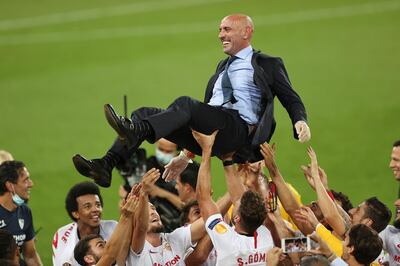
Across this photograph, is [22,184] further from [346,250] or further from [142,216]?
[346,250]

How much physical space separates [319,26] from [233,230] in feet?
42.6

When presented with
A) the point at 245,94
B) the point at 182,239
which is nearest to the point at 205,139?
the point at 245,94

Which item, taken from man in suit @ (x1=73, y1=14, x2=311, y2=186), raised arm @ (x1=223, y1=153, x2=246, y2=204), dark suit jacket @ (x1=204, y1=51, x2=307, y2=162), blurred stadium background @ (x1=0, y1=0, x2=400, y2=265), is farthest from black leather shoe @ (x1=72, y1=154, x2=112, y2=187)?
blurred stadium background @ (x1=0, y1=0, x2=400, y2=265)

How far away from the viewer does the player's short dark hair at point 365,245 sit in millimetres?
8602

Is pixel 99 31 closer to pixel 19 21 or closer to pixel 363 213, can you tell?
pixel 19 21

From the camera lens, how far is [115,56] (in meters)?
21.0

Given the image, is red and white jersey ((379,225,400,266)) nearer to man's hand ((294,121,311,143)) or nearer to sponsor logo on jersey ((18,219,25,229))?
man's hand ((294,121,311,143))

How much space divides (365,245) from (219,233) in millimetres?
1206

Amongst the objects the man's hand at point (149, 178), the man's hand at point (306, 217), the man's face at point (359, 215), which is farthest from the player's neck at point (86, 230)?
the man's face at point (359, 215)

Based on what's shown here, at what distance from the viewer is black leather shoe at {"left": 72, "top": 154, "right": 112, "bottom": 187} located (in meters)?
8.68

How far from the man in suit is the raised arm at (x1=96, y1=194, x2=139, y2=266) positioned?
0.95 feet

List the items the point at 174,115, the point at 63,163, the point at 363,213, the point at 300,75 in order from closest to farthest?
the point at 174,115
the point at 363,213
the point at 63,163
the point at 300,75

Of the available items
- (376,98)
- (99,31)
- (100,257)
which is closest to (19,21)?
(99,31)

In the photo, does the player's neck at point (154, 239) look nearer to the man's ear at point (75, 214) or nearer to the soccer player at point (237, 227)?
the soccer player at point (237, 227)
